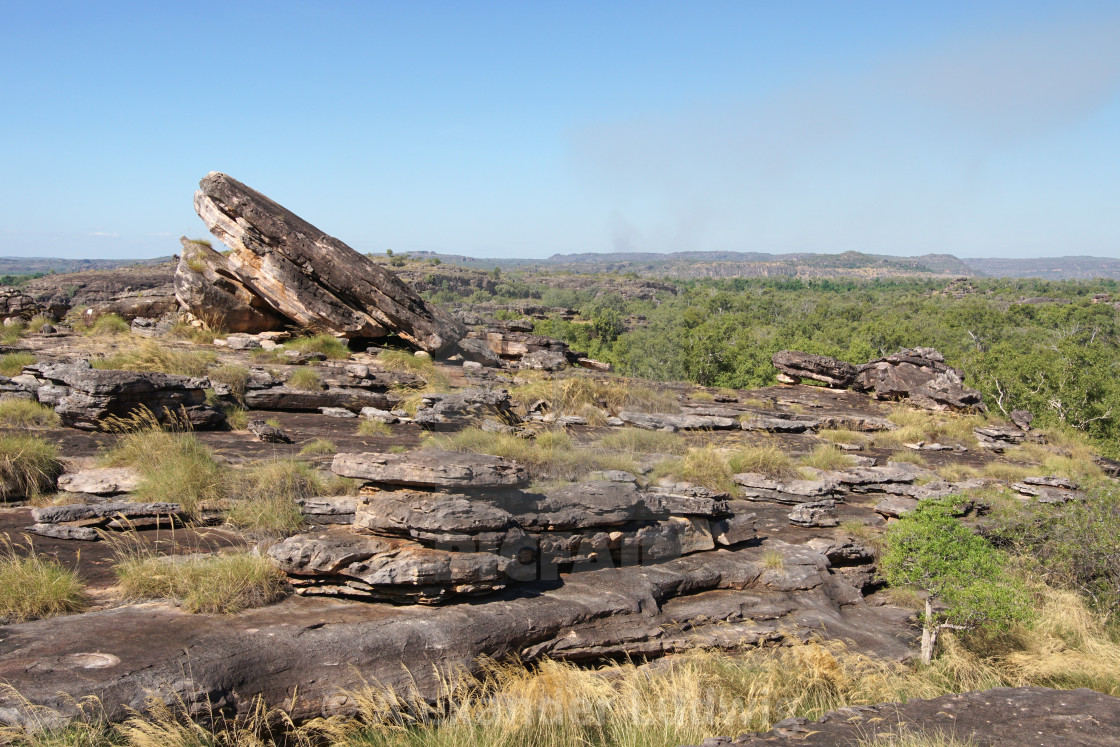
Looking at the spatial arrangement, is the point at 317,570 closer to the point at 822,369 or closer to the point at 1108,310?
the point at 822,369

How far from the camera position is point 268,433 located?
30.2 ft

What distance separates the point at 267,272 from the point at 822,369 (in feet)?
56.0

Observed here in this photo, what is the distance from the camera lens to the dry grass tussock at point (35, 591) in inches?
181

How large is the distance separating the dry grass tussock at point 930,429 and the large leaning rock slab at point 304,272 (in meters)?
11.4

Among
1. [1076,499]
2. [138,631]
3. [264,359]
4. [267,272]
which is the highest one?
[267,272]

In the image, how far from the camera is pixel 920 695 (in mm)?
5734

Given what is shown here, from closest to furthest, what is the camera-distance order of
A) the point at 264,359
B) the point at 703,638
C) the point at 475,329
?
the point at 703,638 → the point at 264,359 → the point at 475,329

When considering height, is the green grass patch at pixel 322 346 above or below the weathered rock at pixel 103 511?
above

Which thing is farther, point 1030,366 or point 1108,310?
point 1108,310

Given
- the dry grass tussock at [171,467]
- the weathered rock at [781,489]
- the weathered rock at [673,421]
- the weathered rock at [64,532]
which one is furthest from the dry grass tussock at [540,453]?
the weathered rock at [64,532]

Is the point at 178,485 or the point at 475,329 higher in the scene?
the point at 475,329

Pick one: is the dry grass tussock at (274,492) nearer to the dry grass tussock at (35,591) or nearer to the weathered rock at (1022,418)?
the dry grass tussock at (35,591)

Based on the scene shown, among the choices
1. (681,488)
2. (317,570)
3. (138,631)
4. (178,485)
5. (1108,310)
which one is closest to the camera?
(138,631)

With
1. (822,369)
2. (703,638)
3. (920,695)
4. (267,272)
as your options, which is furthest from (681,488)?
(822,369)
